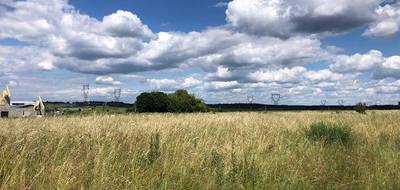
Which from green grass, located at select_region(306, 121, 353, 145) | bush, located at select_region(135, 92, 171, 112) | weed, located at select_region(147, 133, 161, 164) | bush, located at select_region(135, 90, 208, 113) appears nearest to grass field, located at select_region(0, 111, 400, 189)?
weed, located at select_region(147, 133, 161, 164)

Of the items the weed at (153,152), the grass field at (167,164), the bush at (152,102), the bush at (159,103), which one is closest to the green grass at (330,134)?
the grass field at (167,164)

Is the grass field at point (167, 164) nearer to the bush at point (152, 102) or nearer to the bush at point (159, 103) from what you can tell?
the bush at point (159, 103)

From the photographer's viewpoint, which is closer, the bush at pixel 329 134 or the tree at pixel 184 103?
the bush at pixel 329 134

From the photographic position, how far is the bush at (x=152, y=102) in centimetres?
9012

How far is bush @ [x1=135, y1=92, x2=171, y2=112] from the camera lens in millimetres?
90125

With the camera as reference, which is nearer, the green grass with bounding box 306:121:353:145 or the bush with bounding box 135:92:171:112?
the green grass with bounding box 306:121:353:145

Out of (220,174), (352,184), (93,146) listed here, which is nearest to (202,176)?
(220,174)

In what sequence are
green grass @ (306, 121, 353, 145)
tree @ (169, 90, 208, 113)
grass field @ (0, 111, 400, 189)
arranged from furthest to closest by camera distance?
1. tree @ (169, 90, 208, 113)
2. green grass @ (306, 121, 353, 145)
3. grass field @ (0, 111, 400, 189)

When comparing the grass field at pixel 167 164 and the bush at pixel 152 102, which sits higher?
the bush at pixel 152 102

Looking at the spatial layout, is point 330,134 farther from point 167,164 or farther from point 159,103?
point 159,103

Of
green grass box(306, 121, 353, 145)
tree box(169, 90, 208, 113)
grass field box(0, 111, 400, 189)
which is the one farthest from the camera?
tree box(169, 90, 208, 113)

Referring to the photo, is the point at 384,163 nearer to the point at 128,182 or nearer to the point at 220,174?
the point at 220,174

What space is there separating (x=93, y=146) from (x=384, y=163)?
17.2ft

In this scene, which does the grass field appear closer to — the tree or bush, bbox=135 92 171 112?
bush, bbox=135 92 171 112
